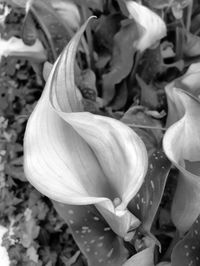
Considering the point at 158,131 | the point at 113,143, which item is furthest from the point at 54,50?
the point at 113,143

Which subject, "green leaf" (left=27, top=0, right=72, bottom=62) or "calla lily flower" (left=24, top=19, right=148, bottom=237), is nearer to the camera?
"calla lily flower" (left=24, top=19, right=148, bottom=237)

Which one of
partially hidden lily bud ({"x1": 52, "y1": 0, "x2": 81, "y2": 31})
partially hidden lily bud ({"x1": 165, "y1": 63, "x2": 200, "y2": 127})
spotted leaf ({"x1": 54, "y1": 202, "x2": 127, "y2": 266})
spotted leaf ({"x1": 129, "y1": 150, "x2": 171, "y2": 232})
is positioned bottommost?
spotted leaf ({"x1": 54, "y1": 202, "x2": 127, "y2": 266})

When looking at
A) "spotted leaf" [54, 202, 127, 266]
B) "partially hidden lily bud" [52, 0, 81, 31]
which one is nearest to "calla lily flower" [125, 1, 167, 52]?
"partially hidden lily bud" [52, 0, 81, 31]

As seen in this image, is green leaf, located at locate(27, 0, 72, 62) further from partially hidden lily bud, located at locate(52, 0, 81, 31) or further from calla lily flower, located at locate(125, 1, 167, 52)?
calla lily flower, located at locate(125, 1, 167, 52)

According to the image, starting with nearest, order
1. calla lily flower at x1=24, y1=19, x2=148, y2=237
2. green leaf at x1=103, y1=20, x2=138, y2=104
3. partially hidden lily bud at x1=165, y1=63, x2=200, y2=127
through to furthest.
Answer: calla lily flower at x1=24, y1=19, x2=148, y2=237, partially hidden lily bud at x1=165, y1=63, x2=200, y2=127, green leaf at x1=103, y1=20, x2=138, y2=104

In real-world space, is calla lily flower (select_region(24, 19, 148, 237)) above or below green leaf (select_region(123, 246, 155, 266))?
above

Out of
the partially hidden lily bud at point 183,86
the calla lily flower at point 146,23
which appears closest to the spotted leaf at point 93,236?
the partially hidden lily bud at point 183,86

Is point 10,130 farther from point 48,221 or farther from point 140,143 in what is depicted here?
point 140,143
